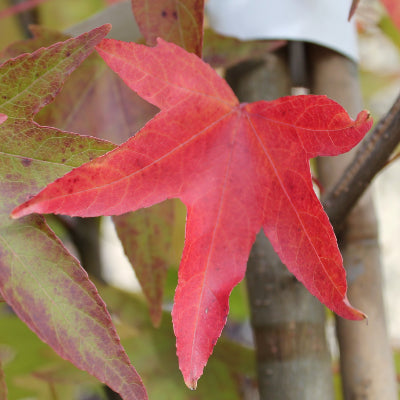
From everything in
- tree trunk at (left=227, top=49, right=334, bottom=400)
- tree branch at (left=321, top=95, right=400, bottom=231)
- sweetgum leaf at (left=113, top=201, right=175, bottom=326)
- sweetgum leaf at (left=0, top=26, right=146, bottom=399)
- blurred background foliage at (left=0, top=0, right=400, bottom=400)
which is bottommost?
blurred background foliage at (left=0, top=0, right=400, bottom=400)

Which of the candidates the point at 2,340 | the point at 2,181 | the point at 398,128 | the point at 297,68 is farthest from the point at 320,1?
the point at 2,340

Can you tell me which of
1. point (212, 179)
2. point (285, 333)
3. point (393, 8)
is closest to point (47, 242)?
point (212, 179)

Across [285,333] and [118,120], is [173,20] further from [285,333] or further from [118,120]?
[285,333]

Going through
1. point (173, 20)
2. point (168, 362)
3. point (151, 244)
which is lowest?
point (168, 362)

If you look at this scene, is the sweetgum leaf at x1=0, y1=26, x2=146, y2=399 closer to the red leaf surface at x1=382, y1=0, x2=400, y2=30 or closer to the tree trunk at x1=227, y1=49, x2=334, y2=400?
the tree trunk at x1=227, y1=49, x2=334, y2=400

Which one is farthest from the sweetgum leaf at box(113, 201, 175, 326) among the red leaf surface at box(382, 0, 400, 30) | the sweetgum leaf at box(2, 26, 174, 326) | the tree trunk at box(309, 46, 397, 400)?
the red leaf surface at box(382, 0, 400, 30)

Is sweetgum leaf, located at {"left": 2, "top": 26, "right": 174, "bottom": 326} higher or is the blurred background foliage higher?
sweetgum leaf, located at {"left": 2, "top": 26, "right": 174, "bottom": 326}

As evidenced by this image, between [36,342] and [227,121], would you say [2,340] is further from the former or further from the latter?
[227,121]
